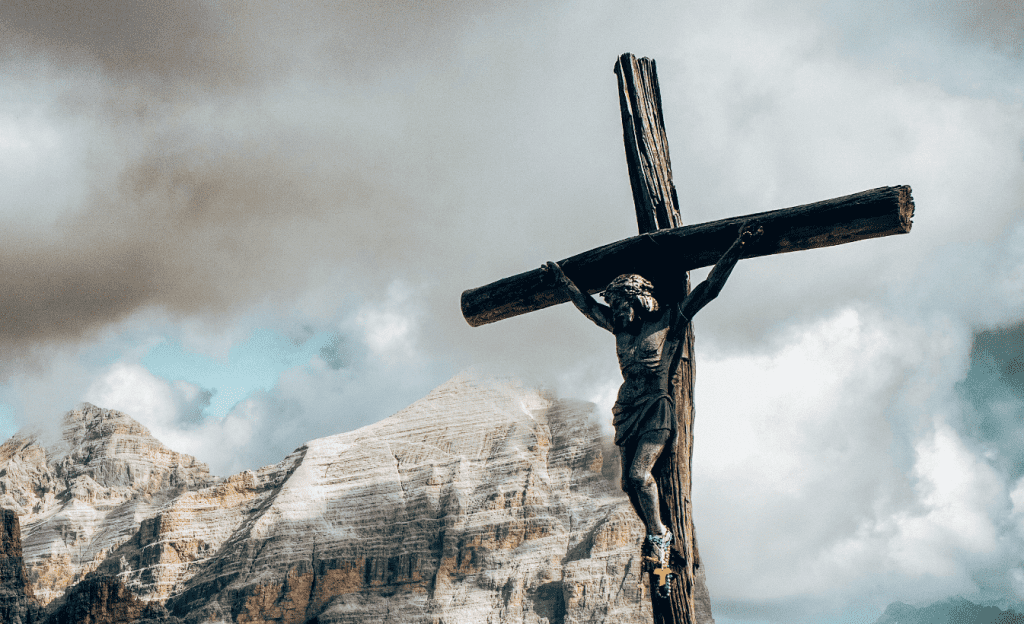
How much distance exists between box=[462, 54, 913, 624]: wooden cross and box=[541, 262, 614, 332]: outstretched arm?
0.37 ft

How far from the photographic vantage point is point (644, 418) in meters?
7.41

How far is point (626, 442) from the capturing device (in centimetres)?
753

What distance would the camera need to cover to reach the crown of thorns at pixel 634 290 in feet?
25.1

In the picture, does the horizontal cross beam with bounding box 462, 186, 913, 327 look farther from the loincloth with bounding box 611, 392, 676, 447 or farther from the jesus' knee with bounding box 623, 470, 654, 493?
the jesus' knee with bounding box 623, 470, 654, 493

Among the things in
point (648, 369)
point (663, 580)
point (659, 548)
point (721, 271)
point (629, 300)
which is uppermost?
point (721, 271)

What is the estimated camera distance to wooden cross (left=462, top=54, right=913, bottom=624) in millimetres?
7188

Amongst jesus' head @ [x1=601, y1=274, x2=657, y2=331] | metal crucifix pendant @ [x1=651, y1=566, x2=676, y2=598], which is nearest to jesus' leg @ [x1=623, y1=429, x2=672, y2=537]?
metal crucifix pendant @ [x1=651, y1=566, x2=676, y2=598]

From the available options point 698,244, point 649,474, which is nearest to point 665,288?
point 698,244

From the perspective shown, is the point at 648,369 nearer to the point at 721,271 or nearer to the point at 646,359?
the point at 646,359

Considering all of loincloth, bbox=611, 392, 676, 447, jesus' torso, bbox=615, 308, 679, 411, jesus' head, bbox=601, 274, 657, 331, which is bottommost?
loincloth, bbox=611, 392, 676, 447

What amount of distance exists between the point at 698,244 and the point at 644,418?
143cm

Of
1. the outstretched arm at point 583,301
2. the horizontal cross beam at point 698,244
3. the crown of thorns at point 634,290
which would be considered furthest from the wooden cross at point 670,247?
the crown of thorns at point 634,290

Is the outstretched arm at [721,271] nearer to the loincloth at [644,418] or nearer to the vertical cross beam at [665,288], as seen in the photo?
the vertical cross beam at [665,288]

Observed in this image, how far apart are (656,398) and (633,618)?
→ 17508cm
